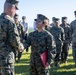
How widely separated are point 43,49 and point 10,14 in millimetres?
1445

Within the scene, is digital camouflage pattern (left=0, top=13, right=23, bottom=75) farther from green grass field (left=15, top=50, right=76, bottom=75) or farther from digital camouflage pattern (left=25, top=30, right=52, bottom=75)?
green grass field (left=15, top=50, right=76, bottom=75)

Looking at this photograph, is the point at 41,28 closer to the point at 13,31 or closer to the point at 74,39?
the point at 13,31

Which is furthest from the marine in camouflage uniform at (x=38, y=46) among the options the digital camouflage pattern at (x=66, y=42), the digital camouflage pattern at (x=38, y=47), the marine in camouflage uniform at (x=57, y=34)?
the digital camouflage pattern at (x=66, y=42)

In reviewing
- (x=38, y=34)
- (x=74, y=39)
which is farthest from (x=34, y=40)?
(x=74, y=39)

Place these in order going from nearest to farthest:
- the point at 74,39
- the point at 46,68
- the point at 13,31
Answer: the point at 13,31 → the point at 46,68 → the point at 74,39

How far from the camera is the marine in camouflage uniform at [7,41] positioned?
748cm

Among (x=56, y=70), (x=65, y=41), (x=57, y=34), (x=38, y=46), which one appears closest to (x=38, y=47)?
(x=38, y=46)

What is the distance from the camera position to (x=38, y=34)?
8.59 m

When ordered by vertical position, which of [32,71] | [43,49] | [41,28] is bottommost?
[32,71]

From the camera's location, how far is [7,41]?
7602mm

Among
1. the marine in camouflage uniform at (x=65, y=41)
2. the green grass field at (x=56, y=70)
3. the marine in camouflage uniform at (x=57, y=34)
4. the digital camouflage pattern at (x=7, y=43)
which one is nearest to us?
the digital camouflage pattern at (x=7, y=43)

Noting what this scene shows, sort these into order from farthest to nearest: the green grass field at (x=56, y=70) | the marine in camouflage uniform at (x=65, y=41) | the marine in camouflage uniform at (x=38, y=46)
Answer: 1. the marine in camouflage uniform at (x=65, y=41)
2. the green grass field at (x=56, y=70)
3. the marine in camouflage uniform at (x=38, y=46)

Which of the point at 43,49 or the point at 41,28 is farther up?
the point at 41,28

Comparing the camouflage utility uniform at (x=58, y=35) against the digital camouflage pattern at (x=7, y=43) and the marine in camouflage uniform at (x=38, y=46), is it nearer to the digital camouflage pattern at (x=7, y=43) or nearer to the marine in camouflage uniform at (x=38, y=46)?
the marine in camouflage uniform at (x=38, y=46)
